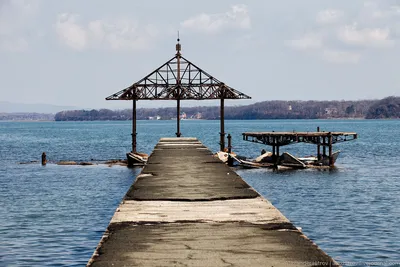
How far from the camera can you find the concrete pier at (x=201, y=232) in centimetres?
1023

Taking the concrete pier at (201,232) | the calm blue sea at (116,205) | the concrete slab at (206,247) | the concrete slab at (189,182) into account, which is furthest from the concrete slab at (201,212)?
the calm blue sea at (116,205)

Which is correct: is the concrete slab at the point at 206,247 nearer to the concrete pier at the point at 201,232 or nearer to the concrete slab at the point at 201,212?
the concrete pier at the point at 201,232

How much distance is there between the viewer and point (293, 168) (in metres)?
50.6

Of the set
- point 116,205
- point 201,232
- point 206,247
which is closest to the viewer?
point 206,247

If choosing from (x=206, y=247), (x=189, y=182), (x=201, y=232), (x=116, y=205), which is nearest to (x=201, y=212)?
(x=201, y=232)

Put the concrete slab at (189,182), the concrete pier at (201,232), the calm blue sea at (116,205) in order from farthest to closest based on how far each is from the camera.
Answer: the calm blue sea at (116,205) < the concrete slab at (189,182) < the concrete pier at (201,232)

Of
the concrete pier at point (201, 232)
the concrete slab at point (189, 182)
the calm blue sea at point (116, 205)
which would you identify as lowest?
the calm blue sea at point (116, 205)

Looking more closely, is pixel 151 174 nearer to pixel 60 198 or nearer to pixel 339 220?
pixel 339 220

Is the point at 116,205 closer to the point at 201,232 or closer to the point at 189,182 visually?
the point at 189,182

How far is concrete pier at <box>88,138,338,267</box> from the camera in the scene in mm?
10234

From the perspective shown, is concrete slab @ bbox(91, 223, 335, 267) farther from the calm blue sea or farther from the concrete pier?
the calm blue sea

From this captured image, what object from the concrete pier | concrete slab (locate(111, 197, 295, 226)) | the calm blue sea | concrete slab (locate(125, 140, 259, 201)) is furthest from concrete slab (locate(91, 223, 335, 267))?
the calm blue sea

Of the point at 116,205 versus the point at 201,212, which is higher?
the point at 201,212

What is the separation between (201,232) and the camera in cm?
1242
